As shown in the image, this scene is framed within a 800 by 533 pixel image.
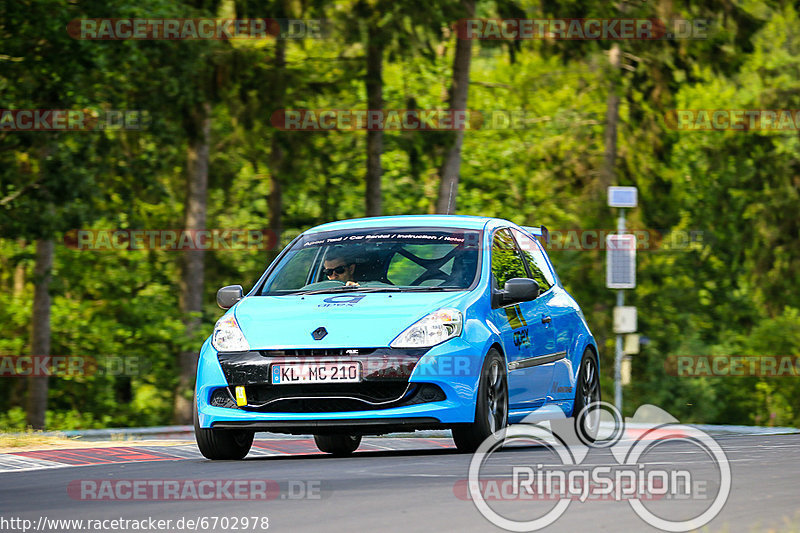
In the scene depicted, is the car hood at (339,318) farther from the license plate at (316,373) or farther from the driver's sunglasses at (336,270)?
the driver's sunglasses at (336,270)

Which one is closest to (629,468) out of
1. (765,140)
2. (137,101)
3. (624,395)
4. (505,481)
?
(505,481)

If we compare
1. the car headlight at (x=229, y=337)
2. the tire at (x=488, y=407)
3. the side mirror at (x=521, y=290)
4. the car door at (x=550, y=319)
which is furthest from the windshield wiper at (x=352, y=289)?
the car door at (x=550, y=319)

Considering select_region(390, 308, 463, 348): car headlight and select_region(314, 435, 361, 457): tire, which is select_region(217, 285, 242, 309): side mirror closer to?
select_region(314, 435, 361, 457): tire

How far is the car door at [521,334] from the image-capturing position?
11.5 meters

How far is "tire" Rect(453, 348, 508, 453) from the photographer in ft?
35.1

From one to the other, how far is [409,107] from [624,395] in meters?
12.4

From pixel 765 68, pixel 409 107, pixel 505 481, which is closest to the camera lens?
pixel 505 481

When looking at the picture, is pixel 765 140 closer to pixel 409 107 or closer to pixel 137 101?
pixel 409 107

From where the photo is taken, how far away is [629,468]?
945 cm

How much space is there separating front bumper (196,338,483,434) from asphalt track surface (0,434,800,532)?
27 centimetres

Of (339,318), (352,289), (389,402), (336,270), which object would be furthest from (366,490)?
(336,270)

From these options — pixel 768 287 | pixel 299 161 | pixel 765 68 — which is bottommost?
pixel 768 287

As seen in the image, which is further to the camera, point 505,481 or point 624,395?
point 624,395

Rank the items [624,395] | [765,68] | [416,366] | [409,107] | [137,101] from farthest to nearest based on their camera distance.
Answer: [765,68] → [624,395] → [409,107] → [137,101] → [416,366]
